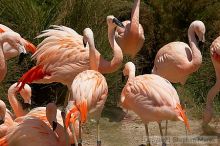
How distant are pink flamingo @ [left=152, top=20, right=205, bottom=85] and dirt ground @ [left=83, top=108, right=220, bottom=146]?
2.28ft

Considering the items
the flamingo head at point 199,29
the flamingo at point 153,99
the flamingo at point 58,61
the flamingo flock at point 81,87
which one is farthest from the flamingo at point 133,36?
the flamingo at point 153,99

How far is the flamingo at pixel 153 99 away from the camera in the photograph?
5273 mm

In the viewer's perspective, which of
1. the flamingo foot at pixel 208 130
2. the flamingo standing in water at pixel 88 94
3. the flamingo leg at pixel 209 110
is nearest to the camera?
the flamingo standing in water at pixel 88 94

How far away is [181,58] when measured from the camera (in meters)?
6.85

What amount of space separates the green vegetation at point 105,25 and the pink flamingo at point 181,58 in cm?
120

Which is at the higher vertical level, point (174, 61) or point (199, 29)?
point (199, 29)

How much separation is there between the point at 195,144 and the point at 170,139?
0.36m

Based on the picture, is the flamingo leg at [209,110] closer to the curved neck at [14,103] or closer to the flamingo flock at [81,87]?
the flamingo flock at [81,87]

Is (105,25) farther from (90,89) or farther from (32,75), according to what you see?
(90,89)

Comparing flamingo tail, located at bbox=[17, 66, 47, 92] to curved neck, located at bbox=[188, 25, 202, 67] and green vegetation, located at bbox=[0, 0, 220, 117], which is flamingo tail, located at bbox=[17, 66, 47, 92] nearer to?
green vegetation, located at bbox=[0, 0, 220, 117]

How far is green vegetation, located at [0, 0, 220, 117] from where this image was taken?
7.89 metres

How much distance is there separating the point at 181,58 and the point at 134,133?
3.73ft

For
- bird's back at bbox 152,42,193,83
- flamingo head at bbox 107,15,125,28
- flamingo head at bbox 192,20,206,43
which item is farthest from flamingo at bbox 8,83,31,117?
flamingo head at bbox 192,20,206,43

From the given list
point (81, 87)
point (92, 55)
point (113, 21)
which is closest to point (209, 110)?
point (113, 21)
